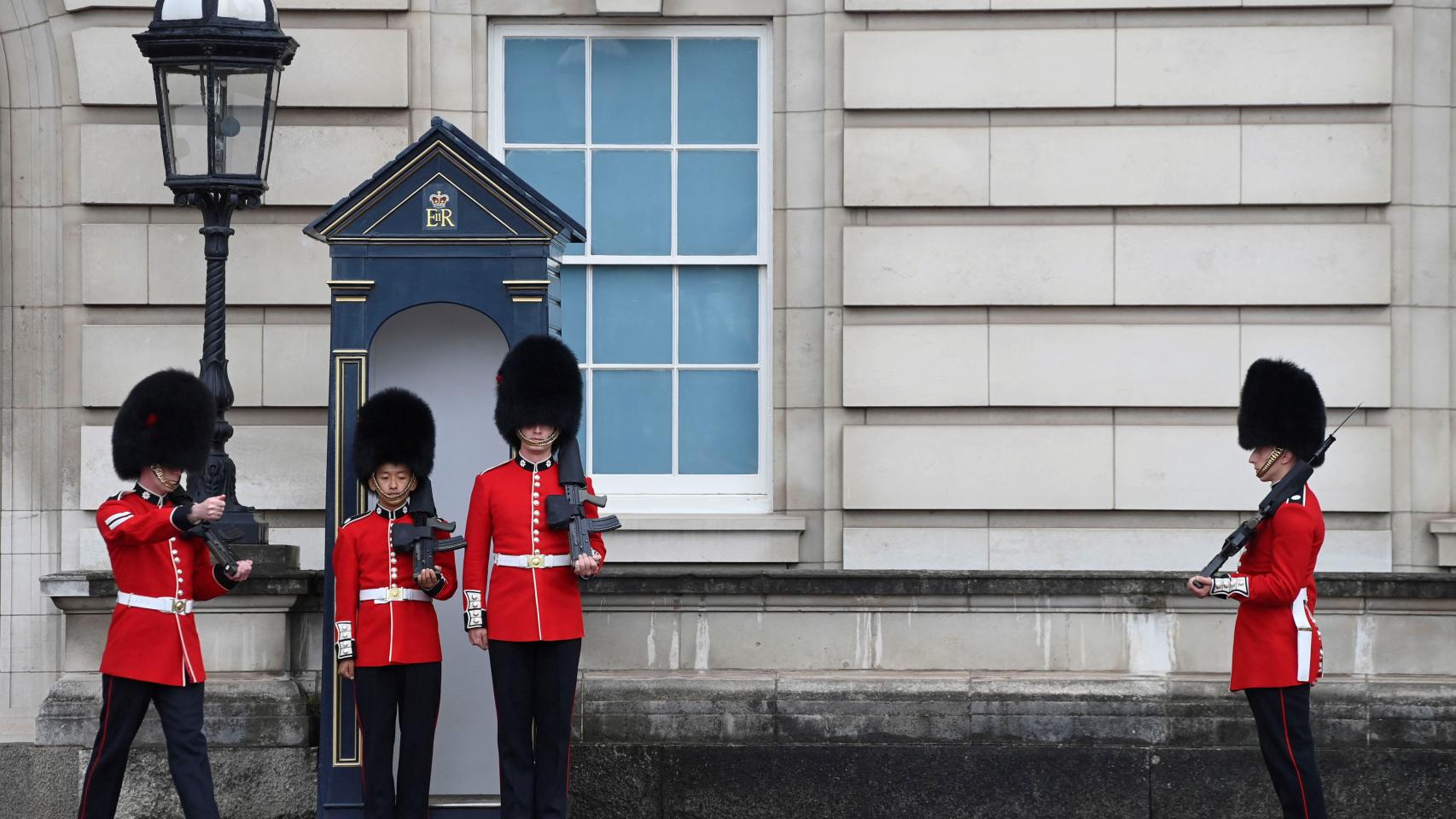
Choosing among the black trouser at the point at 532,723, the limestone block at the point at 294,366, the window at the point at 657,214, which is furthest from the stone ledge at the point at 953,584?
the limestone block at the point at 294,366

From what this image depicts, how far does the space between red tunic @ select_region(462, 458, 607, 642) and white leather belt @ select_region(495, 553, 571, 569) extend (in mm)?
11

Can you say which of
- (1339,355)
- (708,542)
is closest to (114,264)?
(708,542)

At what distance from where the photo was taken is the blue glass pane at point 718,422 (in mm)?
7512

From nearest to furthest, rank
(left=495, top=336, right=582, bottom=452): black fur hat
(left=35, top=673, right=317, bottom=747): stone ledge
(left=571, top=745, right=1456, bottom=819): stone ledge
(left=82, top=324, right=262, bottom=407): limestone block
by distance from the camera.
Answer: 1. (left=495, top=336, right=582, bottom=452): black fur hat
2. (left=35, top=673, right=317, bottom=747): stone ledge
3. (left=571, top=745, right=1456, bottom=819): stone ledge
4. (left=82, top=324, right=262, bottom=407): limestone block

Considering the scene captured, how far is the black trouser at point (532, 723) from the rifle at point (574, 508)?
0.37 metres

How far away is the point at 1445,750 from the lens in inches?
274

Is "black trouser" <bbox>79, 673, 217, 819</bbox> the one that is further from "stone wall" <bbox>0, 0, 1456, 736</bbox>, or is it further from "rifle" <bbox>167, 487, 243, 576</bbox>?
"stone wall" <bbox>0, 0, 1456, 736</bbox>

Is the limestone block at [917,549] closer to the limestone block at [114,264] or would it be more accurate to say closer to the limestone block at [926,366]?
the limestone block at [926,366]

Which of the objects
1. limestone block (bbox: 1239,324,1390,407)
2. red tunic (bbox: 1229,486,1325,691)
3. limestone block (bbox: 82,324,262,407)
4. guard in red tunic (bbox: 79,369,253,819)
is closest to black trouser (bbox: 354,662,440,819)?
guard in red tunic (bbox: 79,369,253,819)

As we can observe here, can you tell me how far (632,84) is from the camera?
7.53 meters

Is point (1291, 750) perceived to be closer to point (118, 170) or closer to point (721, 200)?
point (721, 200)

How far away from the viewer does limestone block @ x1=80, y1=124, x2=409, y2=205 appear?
7.27m

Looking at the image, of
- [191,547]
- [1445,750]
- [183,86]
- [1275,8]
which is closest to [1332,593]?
[1445,750]

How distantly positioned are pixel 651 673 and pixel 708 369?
129 centimetres
